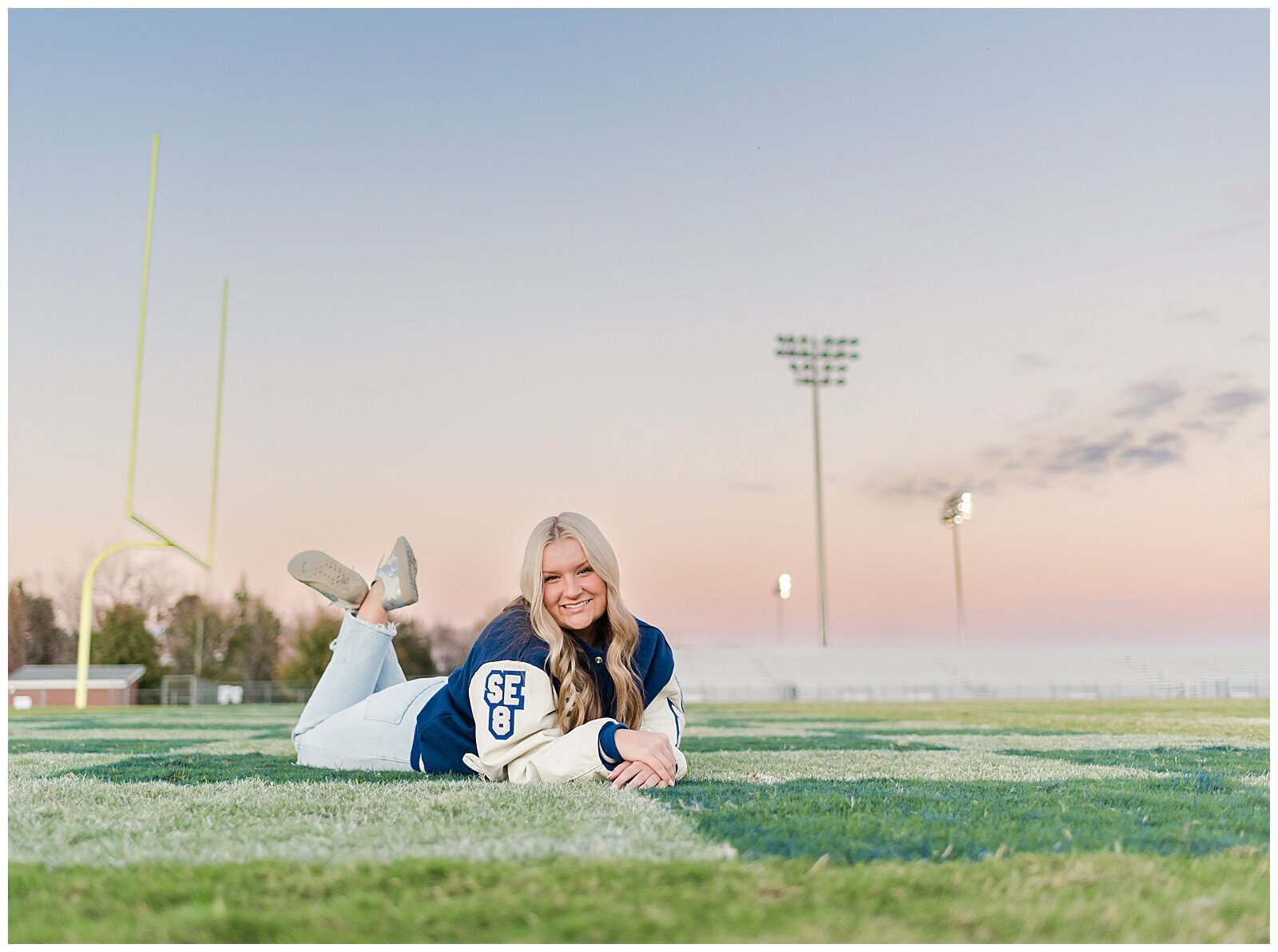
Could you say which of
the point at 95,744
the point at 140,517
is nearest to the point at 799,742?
the point at 95,744

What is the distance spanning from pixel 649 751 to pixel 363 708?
125cm

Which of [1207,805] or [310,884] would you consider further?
[1207,805]

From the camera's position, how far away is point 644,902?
1.31m

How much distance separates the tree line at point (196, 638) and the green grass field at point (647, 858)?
28.2 meters

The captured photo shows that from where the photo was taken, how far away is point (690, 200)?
58.7 ft

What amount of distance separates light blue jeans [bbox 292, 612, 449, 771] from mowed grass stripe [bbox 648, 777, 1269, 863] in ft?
3.53

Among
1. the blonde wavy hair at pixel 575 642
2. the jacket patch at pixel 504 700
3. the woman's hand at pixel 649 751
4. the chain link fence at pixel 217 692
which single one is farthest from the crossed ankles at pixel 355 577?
the chain link fence at pixel 217 692

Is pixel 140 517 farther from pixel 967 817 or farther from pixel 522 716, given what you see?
pixel 967 817

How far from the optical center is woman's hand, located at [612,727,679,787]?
2.55 metres

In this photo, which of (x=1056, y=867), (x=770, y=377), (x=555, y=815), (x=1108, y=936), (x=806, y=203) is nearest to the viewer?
(x=1108, y=936)

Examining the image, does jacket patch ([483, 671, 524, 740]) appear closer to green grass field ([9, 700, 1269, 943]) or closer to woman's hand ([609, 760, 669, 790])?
green grass field ([9, 700, 1269, 943])

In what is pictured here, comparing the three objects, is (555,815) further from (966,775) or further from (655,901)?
(966,775)

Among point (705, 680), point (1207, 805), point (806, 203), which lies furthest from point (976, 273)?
point (1207, 805)

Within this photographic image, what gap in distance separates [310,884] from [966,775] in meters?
2.18
